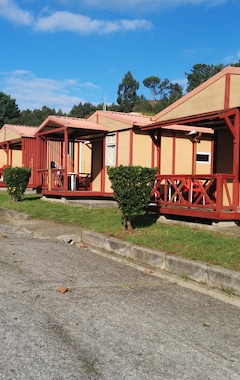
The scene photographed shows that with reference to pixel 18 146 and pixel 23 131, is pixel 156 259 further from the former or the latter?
pixel 18 146

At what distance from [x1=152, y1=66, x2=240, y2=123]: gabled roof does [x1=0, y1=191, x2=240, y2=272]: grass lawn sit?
3039mm

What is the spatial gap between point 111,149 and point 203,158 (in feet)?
12.1

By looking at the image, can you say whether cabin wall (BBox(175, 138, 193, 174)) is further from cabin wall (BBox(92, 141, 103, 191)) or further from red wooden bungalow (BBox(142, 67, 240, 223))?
red wooden bungalow (BBox(142, 67, 240, 223))

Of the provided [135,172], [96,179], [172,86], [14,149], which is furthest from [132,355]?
[172,86]

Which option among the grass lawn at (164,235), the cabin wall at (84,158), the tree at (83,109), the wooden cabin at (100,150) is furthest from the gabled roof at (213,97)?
the tree at (83,109)

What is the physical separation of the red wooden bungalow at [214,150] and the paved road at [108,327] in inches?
131

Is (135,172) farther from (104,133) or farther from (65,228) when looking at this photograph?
(104,133)

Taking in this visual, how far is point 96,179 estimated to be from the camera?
59.9 feet

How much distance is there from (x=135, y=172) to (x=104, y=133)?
26.9 ft

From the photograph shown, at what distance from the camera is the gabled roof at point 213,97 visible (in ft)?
33.1

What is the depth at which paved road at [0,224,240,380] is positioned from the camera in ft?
11.2

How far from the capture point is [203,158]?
1689cm

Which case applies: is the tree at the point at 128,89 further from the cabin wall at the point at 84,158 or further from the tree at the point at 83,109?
the cabin wall at the point at 84,158

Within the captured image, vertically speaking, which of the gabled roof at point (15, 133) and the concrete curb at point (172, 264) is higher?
the gabled roof at point (15, 133)
